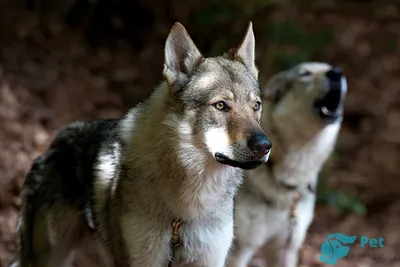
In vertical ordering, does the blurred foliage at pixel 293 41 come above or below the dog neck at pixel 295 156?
above

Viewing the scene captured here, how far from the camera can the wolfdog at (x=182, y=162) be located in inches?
144

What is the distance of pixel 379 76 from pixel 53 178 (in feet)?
26.4

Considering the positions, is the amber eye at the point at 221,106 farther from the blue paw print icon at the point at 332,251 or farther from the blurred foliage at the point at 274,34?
the blurred foliage at the point at 274,34

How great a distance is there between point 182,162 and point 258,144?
521 millimetres

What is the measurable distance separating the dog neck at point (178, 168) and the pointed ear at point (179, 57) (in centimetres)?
13

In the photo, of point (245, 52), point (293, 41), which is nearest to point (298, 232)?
point (245, 52)

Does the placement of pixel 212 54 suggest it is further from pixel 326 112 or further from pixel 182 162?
pixel 182 162

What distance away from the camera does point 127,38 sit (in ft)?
35.5

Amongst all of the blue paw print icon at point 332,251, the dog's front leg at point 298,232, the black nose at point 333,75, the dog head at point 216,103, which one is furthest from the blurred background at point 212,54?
the dog head at point 216,103

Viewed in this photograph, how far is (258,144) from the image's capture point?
3.48m

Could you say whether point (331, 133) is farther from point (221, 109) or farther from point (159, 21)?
point (159, 21)

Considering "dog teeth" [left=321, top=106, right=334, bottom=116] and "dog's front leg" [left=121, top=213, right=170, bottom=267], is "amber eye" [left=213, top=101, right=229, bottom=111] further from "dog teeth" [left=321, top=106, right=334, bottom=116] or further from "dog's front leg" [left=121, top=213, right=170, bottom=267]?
"dog teeth" [left=321, top=106, right=334, bottom=116]

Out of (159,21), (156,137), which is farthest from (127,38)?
(156,137)

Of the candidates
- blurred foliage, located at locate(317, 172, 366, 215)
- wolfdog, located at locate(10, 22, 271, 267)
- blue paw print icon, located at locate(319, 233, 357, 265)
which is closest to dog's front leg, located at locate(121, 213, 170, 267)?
wolfdog, located at locate(10, 22, 271, 267)
